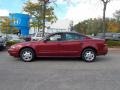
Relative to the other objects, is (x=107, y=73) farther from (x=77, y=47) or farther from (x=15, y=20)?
(x=15, y=20)

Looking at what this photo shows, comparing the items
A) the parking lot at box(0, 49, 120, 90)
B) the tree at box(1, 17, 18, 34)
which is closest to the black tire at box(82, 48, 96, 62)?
the parking lot at box(0, 49, 120, 90)

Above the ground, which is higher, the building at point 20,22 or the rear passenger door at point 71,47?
the building at point 20,22

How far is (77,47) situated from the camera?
1441 cm

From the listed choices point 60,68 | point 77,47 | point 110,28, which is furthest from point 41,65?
point 110,28

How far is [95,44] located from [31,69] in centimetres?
390

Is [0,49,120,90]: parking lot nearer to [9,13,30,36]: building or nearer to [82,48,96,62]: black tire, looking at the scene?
[82,48,96,62]: black tire

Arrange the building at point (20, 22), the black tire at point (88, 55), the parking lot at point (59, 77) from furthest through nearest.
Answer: the building at point (20, 22)
the black tire at point (88, 55)
the parking lot at point (59, 77)

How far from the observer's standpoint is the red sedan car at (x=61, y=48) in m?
14.4

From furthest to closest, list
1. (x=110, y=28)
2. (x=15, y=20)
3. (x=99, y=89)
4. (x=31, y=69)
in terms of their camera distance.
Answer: (x=110, y=28) → (x=15, y=20) → (x=31, y=69) → (x=99, y=89)

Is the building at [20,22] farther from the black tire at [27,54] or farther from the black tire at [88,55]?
the black tire at [88,55]

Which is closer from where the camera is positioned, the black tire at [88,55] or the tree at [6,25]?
the black tire at [88,55]

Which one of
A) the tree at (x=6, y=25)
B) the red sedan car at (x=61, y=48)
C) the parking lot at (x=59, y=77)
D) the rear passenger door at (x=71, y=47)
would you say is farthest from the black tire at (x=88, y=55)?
the tree at (x=6, y=25)

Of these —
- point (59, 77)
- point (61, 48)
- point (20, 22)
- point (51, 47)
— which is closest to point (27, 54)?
point (51, 47)

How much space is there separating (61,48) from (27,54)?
5.41ft
